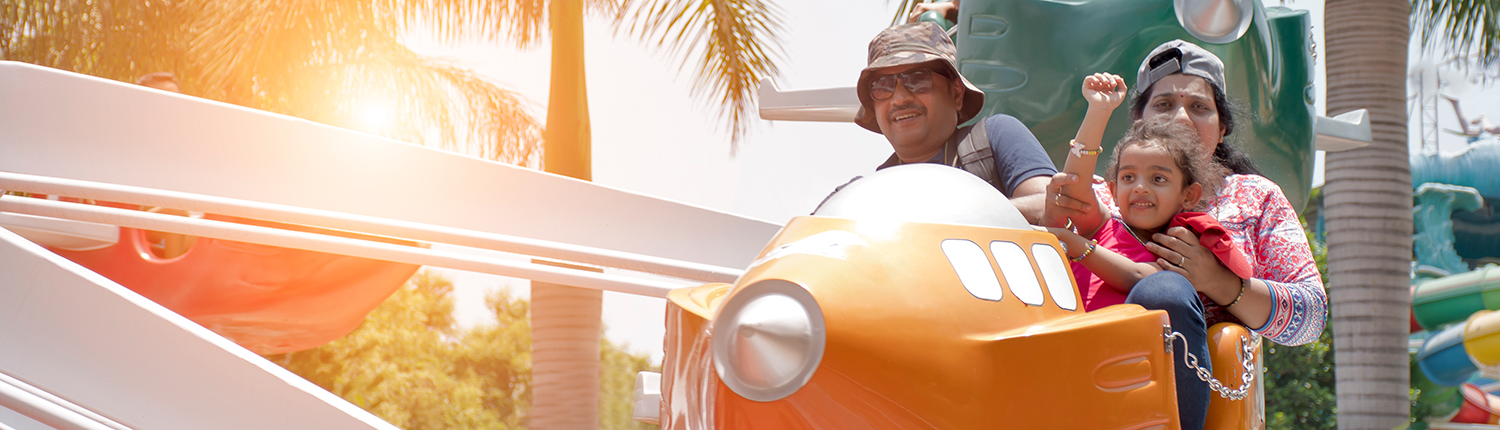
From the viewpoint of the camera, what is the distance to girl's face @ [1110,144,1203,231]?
2.13 m

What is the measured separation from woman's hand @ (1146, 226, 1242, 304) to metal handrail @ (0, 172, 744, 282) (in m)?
1.80

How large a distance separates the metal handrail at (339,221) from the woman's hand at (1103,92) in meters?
1.79

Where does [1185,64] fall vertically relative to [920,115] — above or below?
above

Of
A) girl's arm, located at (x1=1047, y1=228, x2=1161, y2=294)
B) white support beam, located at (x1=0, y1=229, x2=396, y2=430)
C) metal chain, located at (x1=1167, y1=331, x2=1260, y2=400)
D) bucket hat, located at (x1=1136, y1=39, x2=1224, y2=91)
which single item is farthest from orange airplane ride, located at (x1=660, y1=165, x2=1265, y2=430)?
white support beam, located at (x1=0, y1=229, x2=396, y2=430)

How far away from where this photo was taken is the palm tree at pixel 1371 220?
23.4ft

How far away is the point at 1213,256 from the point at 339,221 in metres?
2.99

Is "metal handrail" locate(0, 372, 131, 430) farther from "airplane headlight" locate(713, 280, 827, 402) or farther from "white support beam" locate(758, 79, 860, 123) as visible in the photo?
"white support beam" locate(758, 79, 860, 123)

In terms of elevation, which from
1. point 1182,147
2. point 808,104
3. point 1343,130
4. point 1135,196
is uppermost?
point 808,104

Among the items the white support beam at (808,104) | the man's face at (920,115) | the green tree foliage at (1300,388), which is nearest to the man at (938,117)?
the man's face at (920,115)

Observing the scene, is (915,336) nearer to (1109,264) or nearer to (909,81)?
(1109,264)

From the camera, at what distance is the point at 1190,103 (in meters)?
2.66

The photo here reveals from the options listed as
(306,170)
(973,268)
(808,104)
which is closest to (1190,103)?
(973,268)

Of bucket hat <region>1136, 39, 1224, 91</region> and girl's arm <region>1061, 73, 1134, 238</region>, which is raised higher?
bucket hat <region>1136, 39, 1224, 91</region>

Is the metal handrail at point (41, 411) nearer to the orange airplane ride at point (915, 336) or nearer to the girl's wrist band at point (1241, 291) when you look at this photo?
the orange airplane ride at point (915, 336)
